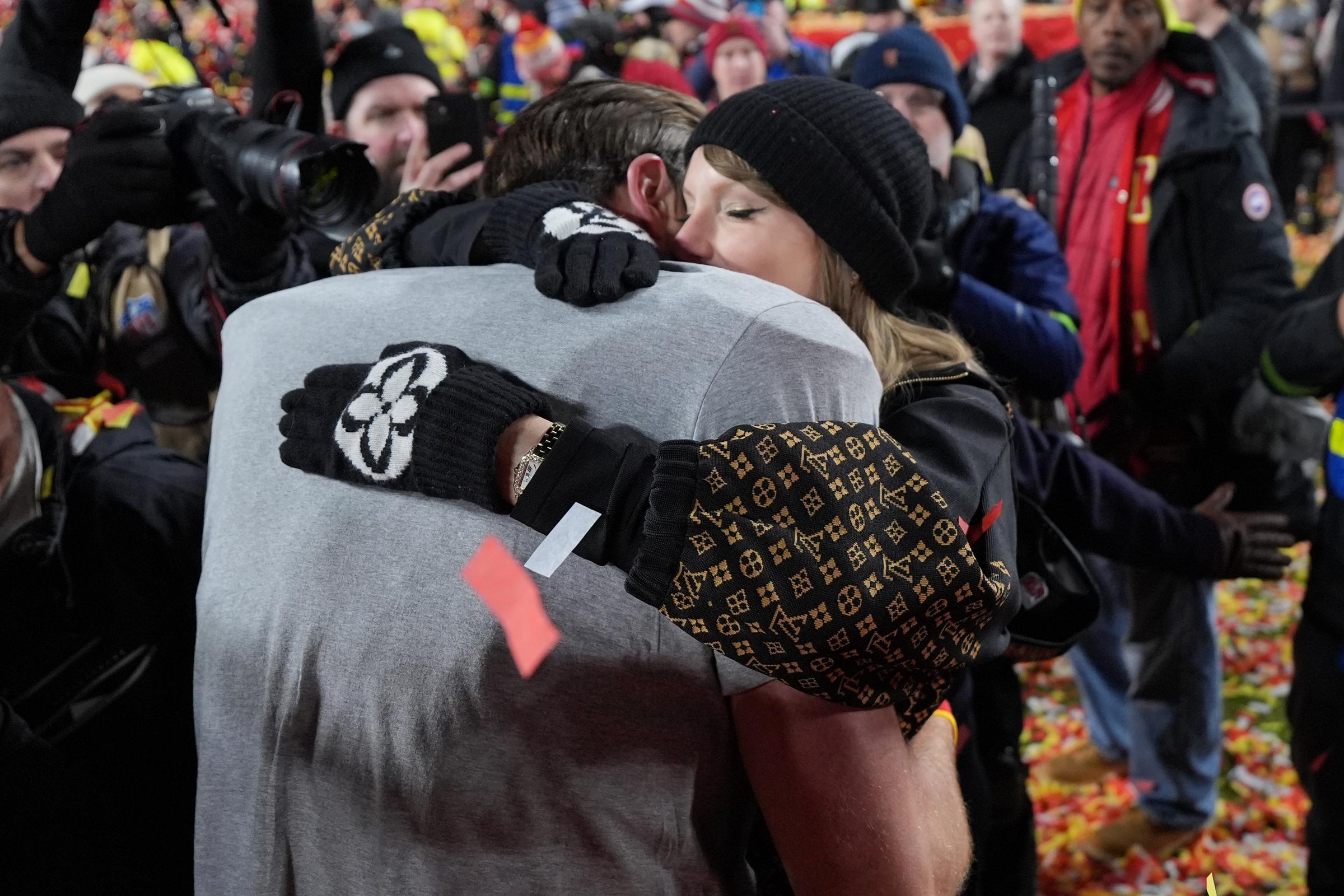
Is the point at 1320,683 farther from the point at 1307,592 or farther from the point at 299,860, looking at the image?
the point at 299,860

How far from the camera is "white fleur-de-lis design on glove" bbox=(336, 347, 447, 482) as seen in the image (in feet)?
3.67

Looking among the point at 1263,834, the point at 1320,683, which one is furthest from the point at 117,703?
the point at 1263,834

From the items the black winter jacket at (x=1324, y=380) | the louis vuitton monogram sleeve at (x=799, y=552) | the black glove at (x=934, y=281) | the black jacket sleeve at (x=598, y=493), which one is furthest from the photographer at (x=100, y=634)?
the black winter jacket at (x=1324, y=380)

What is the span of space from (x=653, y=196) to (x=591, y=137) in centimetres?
12

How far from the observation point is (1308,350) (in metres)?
2.27

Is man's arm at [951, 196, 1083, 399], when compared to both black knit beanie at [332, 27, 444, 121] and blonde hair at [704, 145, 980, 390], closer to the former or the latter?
blonde hair at [704, 145, 980, 390]

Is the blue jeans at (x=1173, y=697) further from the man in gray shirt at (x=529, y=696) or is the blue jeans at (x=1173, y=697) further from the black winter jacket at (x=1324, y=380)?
the man in gray shirt at (x=529, y=696)

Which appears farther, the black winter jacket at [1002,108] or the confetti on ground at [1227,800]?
the black winter jacket at [1002,108]

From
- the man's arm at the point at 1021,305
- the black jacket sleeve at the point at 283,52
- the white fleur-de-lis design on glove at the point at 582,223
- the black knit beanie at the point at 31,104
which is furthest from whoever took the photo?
the man's arm at the point at 1021,305

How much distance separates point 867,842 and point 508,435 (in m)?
0.55

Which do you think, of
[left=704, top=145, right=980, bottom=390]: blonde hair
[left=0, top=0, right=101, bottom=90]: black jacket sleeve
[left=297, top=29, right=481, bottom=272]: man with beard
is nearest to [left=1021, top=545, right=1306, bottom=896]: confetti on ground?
[left=704, top=145, right=980, bottom=390]: blonde hair

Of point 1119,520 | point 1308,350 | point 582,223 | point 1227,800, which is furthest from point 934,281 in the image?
point 1227,800

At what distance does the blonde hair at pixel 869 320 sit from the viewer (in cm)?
154

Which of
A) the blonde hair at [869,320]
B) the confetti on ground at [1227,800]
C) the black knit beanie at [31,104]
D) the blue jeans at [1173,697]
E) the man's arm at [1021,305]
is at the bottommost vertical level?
the confetti on ground at [1227,800]
